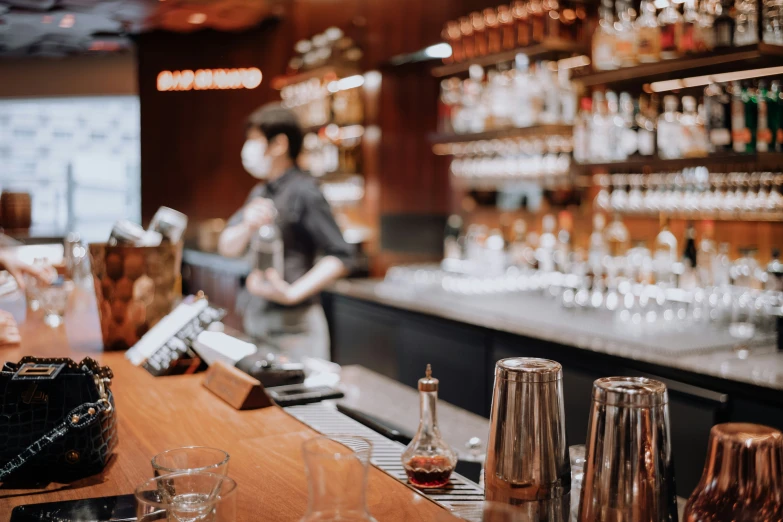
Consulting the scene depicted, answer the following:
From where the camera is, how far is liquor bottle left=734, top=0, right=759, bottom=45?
2.91 metres

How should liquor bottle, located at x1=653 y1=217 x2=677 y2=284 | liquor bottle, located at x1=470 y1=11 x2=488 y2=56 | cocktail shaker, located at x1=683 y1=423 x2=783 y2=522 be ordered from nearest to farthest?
cocktail shaker, located at x1=683 y1=423 x2=783 y2=522, liquor bottle, located at x1=653 y1=217 x2=677 y2=284, liquor bottle, located at x1=470 y1=11 x2=488 y2=56

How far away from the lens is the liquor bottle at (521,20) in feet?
13.9

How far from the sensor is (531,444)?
2.95ft

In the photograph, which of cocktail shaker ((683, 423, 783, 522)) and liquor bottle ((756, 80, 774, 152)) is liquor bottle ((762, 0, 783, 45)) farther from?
cocktail shaker ((683, 423, 783, 522))

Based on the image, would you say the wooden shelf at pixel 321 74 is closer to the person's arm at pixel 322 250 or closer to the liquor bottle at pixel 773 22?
the person's arm at pixel 322 250

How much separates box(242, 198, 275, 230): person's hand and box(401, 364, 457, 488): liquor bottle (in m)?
1.80

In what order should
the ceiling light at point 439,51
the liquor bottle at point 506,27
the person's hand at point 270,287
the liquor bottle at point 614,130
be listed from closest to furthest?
the person's hand at point 270,287 → the liquor bottle at point 614,130 → the liquor bottle at point 506,27 → the ceiling light at point 439,51

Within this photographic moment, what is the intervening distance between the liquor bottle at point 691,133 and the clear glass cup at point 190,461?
2.76 meters

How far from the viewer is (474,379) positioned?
3510 millimetres

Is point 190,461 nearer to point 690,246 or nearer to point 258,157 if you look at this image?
point 258,157

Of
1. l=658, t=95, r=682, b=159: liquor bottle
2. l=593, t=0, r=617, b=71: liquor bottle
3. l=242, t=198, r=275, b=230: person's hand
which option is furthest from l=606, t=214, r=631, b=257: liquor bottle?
l=242, t=198, r=275, b=230: person's hand

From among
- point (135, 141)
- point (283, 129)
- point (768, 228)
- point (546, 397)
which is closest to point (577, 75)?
point (768, 228)

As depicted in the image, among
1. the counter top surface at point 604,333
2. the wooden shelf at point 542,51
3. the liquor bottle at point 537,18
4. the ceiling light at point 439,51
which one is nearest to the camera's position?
the counter top surface at point 604,333

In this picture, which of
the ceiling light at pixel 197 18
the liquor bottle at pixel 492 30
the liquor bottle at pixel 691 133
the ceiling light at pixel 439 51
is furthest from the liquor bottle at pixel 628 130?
the ceiling light at pixel 197 18
